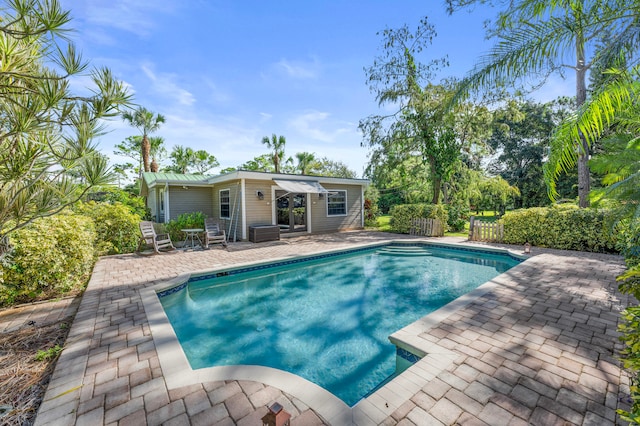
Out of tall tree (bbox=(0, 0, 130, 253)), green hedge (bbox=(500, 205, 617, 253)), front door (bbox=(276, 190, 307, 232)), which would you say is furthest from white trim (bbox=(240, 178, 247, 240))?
green hedge (bbox=(500, 205, 617, 253))

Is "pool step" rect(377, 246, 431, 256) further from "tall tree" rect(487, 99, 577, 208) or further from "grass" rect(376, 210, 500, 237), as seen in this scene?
"tall tree" rect(487, 99, 577, 208)

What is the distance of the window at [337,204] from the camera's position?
54.3ft

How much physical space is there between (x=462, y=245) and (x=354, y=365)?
8.72 m

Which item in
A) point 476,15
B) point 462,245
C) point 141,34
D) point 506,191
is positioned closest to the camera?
point 141,34

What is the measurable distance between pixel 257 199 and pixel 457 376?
12.0 metres

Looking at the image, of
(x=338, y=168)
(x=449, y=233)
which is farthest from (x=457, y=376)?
(x=338, y=168)

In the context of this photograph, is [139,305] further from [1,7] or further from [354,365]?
[1,7]

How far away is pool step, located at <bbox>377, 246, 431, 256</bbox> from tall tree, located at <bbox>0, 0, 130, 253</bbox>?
33.1 feet

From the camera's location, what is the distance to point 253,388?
8.72ft

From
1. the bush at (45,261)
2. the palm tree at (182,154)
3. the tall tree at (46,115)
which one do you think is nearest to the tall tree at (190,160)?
the palm tree at (182,154)

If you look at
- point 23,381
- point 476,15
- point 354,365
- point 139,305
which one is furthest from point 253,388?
point 476,15

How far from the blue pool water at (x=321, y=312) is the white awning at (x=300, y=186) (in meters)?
4.38

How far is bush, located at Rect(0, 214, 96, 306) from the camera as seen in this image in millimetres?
5043

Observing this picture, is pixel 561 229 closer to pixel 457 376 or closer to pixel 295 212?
pixel 457 376
